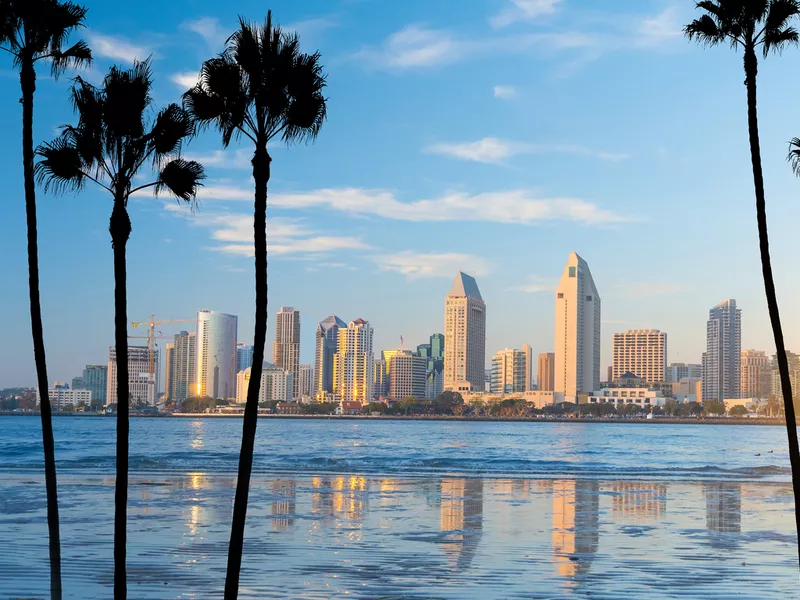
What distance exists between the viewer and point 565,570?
21.1m

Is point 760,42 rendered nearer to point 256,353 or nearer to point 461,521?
point 256,353

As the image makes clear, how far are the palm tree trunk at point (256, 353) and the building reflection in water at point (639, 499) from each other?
22515mm

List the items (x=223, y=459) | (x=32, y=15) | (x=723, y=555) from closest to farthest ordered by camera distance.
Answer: (x=32, y=15)
(x=723, y=555)
(x=223, y=459)

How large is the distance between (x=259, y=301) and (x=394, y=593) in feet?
24.4

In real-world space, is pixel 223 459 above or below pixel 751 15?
below


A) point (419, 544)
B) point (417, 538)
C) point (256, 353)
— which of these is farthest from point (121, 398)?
point (417, 538)

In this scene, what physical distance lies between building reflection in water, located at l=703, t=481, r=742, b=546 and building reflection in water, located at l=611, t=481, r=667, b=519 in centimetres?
181

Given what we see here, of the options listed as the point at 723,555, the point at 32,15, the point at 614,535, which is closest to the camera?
the point at 32,15

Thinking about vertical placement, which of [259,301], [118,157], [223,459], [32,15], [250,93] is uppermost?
[32,15]

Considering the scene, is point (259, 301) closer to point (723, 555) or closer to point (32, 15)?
point (32, 15)

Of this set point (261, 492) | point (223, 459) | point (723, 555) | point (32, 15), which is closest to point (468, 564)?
point (723, 555)

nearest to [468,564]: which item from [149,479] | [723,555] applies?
[723,555]

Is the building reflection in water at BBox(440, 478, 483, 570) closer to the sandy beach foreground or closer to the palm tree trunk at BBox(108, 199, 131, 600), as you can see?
the sandy beach foreground

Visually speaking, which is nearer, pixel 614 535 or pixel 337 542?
pixel 337 542
